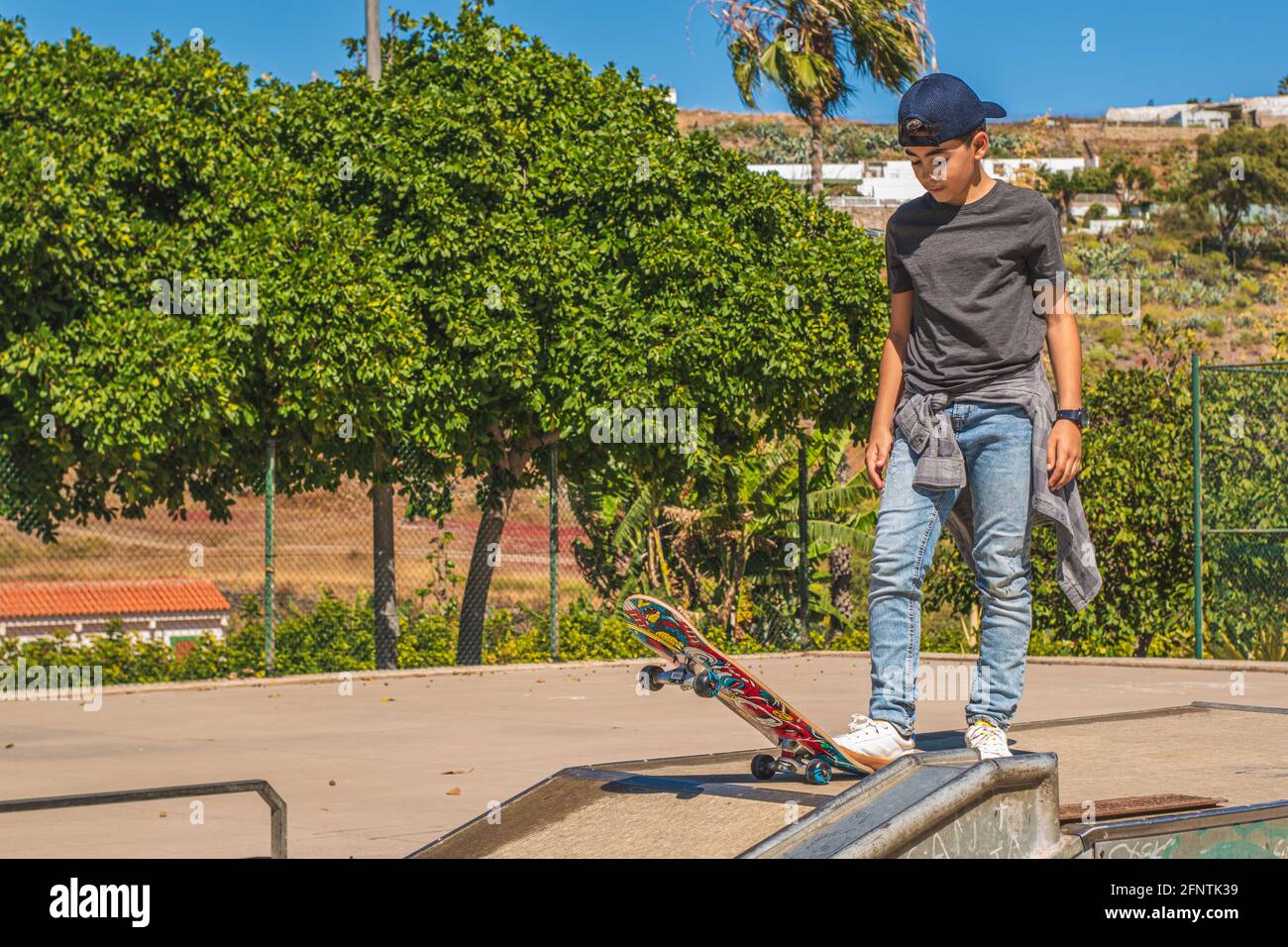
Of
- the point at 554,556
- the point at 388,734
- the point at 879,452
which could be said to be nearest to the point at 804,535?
the point at 554,556

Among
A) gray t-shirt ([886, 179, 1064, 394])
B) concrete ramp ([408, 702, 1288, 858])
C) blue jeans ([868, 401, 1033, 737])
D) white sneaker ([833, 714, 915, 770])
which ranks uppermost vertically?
gray t-shirt ([886, 179, 1064, 394])

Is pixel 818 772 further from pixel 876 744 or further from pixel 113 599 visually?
pixel 113 599

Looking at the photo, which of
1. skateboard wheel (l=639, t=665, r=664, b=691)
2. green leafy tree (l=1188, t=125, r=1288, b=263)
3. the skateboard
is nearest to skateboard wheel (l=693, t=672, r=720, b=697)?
the skateboard

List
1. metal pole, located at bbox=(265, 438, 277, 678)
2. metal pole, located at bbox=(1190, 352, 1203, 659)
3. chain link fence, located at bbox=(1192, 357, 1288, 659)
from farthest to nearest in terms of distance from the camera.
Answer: chain link fence, located at bbox=(1192, 357, 1288, 659), metal pole, located at bbox=(1190, 352, 1203, 659), metal pole, located at bbox=(265, 438, 277, 678)

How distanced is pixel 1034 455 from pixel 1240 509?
44.7 feet

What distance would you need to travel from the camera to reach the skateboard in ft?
16.5

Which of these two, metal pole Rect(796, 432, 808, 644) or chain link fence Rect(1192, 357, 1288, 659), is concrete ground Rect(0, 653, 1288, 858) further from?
metal pole Rect(796, 432, 808, 644)

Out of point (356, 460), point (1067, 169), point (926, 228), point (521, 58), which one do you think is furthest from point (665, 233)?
point (1067, 169)

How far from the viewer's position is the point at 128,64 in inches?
589

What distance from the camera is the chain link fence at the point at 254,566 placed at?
23.9 metres

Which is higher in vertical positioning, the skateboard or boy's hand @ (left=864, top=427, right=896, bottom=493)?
boy's hand @ (left=864, top=427, right=896, bottom=493)

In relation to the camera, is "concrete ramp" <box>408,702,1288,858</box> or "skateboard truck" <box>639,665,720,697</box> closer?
"concrete ramp" <box>408,702,1288,858</box>

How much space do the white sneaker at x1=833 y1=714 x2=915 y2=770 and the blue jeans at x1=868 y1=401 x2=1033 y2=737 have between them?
4 centimetres

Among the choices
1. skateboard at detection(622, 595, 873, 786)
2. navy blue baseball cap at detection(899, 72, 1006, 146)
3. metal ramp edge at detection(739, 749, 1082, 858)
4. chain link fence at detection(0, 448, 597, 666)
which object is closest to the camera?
metal ramp edge at detection(739, 749, 1082, 858)
